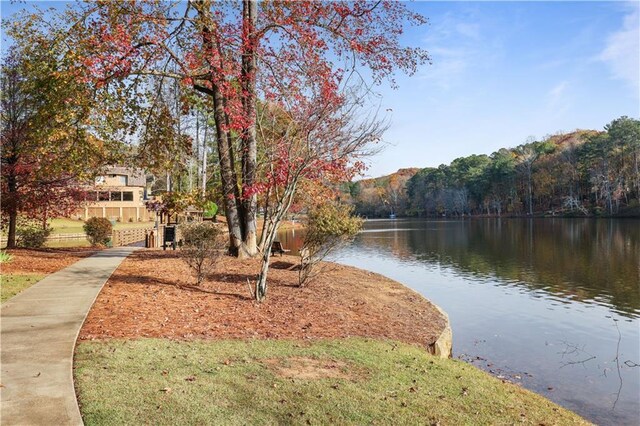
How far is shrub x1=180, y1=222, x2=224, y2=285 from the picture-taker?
36.4ft

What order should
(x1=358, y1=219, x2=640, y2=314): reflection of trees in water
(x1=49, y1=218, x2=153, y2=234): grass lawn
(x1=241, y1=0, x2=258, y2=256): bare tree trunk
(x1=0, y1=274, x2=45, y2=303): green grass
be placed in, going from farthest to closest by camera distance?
(x1=49, y1=218, x2=153, y2=234): grass lawn
(x1=358, y1=219, x2=640, y2=314): reflection of trees in water
(x1=241, y1=0, x2=258, y2=256): bare tree trunk
(x1=0, y1=274, x2=45, y2=303): green grass

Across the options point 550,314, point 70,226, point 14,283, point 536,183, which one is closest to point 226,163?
point 14,283

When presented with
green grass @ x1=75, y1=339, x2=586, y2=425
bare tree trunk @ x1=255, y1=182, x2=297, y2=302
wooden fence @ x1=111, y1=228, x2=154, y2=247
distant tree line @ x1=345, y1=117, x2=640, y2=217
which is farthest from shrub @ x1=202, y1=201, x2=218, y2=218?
distant tree line @ x1=345, y1=117, x2=640, y2=217

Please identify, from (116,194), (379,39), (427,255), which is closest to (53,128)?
(379,39)

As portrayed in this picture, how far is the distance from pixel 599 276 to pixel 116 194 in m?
60.2

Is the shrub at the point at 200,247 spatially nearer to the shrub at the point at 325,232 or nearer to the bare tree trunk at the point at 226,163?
the shrub at the point at 325,232

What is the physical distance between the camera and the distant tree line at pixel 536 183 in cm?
6950

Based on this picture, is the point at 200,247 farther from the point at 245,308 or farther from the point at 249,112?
the point at 249,112

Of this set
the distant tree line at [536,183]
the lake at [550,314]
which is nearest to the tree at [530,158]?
the distant tree line at [536,183]

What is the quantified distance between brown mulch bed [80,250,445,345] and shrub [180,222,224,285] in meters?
0.55

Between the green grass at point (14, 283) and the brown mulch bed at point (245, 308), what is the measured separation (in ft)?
5.67

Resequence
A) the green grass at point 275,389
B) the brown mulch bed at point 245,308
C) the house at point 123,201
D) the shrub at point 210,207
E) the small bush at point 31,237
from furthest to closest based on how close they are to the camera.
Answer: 1. the house at point 123,201
2. the small bush at point 31,237
3. the shrub at point 210,207
4. the brown mulch bed at point 245,308
5. the green grass at point 275,389

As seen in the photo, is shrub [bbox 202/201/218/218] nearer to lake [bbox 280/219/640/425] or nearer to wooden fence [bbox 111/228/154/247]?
wooden fence [bbox 111/228/154/247]

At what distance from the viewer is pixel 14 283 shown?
11141 mm
